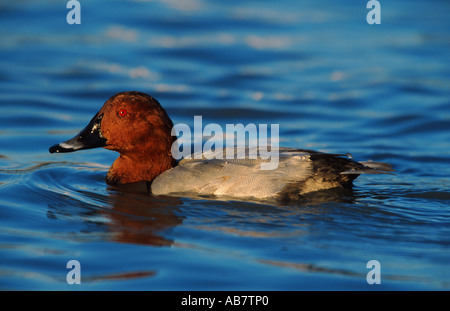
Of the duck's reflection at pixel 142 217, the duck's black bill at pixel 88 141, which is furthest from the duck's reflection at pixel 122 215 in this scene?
the duck's black bill at pixel 88 141

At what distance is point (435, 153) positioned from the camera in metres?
9.28

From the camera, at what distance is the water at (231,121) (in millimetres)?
5421

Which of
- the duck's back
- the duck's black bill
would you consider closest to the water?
the duck's back

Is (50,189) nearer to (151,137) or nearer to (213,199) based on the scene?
(151,137)

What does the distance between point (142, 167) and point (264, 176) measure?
1413mm

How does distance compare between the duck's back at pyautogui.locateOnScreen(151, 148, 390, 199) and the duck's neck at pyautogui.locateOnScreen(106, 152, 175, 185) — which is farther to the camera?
the duck's neck at pyautogui.locateOnScreen(106, 152, 175, 185)

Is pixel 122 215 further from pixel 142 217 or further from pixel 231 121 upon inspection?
pixel 231 121

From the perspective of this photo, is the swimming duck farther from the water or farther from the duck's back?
the water

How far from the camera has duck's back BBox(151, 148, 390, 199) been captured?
677 cm

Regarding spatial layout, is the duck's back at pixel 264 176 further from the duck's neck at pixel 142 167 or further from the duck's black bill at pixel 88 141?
the duck's black bill at pixel 88 141

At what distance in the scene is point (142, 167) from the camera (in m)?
7.34

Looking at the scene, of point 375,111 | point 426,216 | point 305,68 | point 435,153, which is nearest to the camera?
point 426,216
